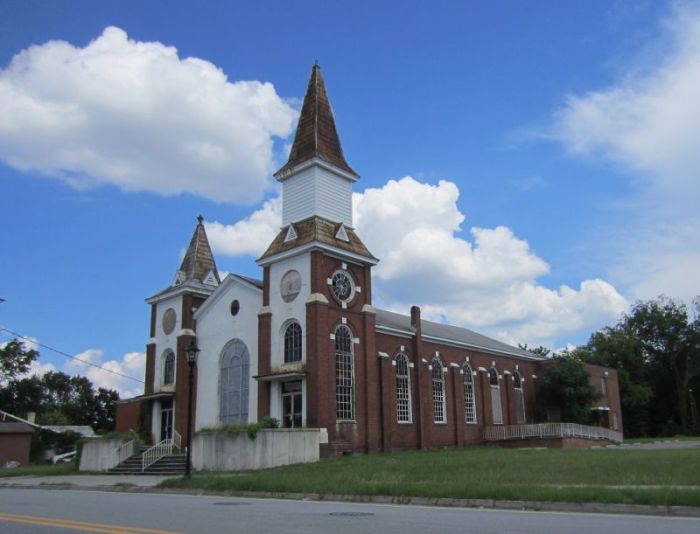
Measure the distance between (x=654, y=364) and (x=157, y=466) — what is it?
58.7 metres

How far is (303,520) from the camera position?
10781 millimetres

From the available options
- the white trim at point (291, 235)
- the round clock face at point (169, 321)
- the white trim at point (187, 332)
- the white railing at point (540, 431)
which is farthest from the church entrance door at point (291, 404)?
the white railing at point (540, 431)

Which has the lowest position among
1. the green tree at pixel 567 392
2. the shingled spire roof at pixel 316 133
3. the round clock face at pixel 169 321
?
the green tree at pixel 567 392

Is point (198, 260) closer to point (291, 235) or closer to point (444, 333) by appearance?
point (291, 235)

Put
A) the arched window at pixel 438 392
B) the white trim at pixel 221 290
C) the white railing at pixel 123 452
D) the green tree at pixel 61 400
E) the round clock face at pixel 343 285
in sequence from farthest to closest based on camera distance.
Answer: the green tree at pixel 61 400
the arched window at pixel 438 392
the white trim at pixel 221 290
the round clock face at pixel 343 285
the white railing at pixel 123 452

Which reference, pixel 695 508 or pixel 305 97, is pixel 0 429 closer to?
pixel 305 97

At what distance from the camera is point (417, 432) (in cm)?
3456

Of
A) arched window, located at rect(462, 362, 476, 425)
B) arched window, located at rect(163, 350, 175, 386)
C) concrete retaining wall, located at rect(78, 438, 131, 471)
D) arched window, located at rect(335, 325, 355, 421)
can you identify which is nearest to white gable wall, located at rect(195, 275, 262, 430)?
arched window, located at rect(163, 350, 175, 386)

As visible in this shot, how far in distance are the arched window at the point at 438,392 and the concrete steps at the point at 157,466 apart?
47.2 feet

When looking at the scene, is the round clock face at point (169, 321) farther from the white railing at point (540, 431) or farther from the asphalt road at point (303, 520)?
the asphalt road at point (303, 520)

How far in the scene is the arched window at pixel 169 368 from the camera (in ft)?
122

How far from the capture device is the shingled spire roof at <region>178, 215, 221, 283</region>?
127ft

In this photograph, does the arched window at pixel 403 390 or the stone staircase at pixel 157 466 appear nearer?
the stone staircase at pixel 157 466

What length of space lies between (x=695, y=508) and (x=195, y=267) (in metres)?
31.7
